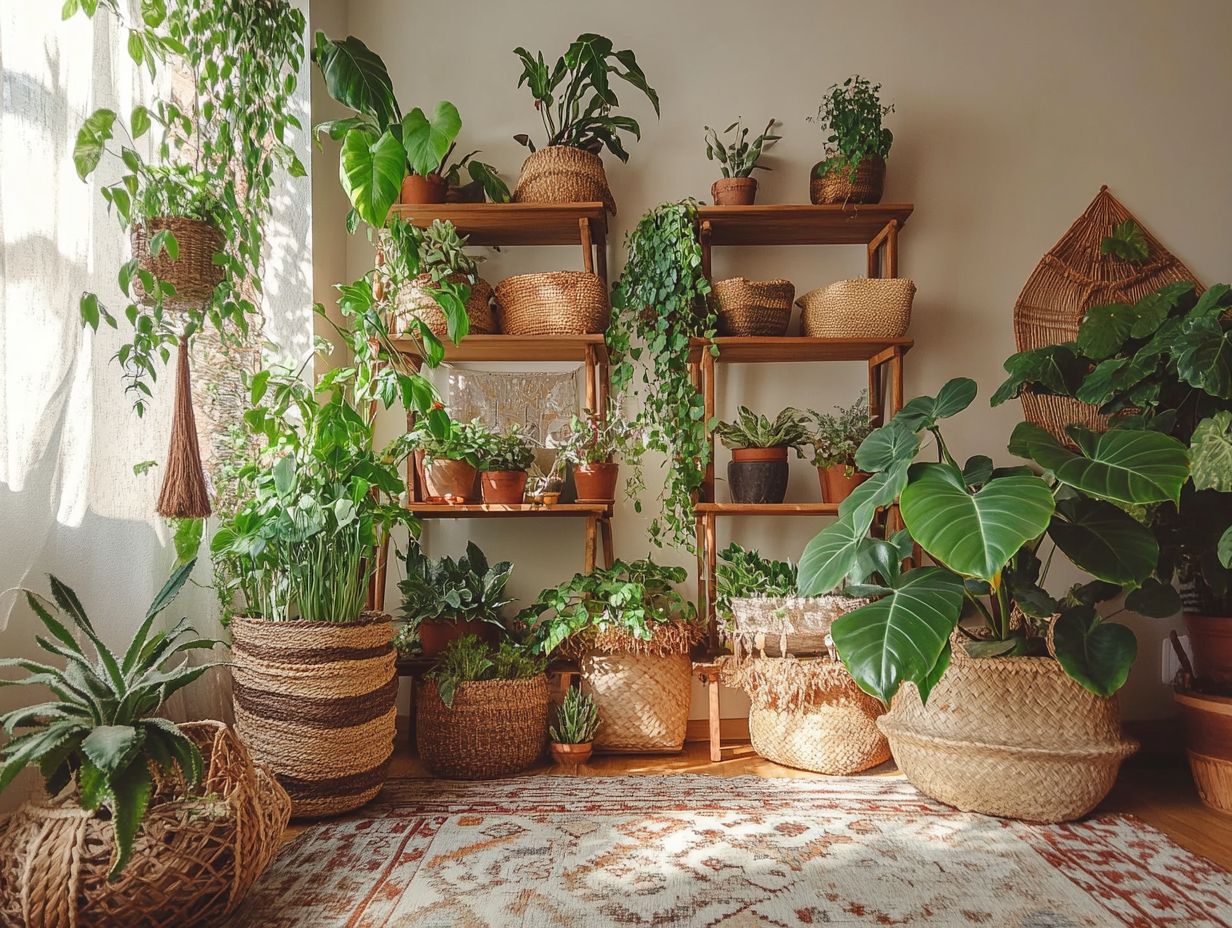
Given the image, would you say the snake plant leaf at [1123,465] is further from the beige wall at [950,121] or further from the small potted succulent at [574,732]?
the small potted succulent at [574,732]

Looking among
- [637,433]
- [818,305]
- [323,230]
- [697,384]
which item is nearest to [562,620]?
[637,433]

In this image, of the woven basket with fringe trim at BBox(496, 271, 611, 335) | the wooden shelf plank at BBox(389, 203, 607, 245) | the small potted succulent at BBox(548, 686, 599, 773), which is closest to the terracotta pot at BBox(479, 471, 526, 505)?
the woven basket with fringe trim at BBox(496, 271, 611, 335)

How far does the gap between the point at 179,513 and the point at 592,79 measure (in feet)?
6.01

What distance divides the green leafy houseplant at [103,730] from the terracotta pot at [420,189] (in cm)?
158

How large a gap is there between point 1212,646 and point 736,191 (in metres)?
1.95

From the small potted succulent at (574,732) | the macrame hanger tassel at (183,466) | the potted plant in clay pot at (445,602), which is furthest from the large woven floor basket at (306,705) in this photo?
the small potted succulent at (574,732)

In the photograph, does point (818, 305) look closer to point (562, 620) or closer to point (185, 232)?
point (562, 620)

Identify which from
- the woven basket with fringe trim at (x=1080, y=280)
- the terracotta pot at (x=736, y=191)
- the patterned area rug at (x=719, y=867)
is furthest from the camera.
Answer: the woven basket with fringe trim at (x=1080, y=280)

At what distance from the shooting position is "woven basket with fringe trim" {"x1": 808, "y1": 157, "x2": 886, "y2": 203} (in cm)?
264

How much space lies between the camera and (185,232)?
1792 mm

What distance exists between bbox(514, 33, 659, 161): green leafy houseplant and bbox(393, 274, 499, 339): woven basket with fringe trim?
0.56 meters

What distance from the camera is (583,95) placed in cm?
275

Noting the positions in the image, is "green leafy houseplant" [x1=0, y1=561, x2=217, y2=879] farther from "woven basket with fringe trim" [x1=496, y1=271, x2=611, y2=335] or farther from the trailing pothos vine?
the trailing pothos vine

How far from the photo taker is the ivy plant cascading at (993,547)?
1.65m
